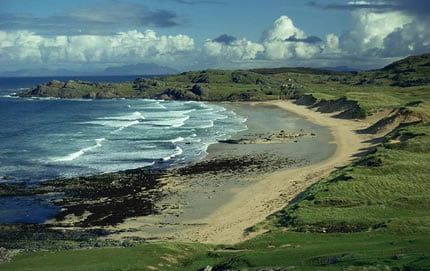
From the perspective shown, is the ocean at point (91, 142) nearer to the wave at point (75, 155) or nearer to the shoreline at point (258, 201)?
the wave at point (75, 155)

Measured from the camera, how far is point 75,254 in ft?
99.2

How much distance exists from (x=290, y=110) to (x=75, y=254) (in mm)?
117746

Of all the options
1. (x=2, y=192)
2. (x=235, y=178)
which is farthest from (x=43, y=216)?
(x=235, y=178)

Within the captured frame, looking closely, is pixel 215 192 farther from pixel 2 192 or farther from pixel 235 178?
pixel 2 192

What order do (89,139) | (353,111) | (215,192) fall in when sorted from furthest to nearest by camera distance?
(353,111)
(89,139)
(215,192)

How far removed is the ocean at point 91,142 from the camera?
203 feet

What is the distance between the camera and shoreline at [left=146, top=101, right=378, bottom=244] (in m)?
39.6

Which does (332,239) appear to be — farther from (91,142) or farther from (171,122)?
(171,122)

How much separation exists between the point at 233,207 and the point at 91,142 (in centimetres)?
4556

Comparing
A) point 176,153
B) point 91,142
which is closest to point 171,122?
point 91,142

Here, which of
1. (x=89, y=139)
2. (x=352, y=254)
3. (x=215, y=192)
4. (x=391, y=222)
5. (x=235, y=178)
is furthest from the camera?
(x=89, y=139)

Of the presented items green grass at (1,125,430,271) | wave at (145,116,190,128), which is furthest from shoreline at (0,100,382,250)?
wave at (145,116,190,128)

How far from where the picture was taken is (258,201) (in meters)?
48.4

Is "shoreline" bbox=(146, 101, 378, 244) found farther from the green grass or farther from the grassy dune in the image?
the green grass
